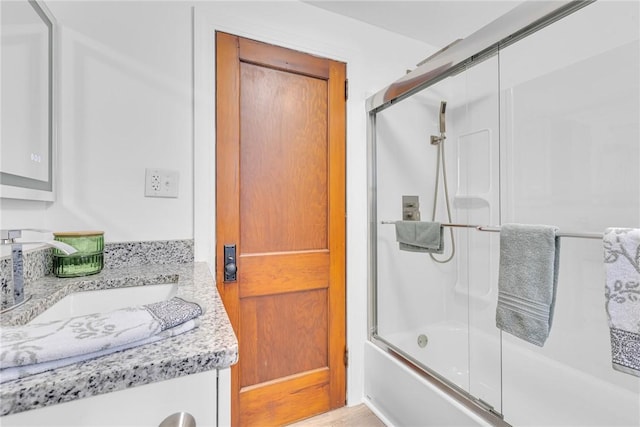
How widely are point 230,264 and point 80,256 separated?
563mm

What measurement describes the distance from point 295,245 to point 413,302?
0.85m

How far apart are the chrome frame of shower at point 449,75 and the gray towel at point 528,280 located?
1.36 ft

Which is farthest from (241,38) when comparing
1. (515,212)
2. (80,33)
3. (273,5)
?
(515,212)

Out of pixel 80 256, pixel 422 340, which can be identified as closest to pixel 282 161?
pixel 80 256

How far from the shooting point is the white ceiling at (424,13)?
64.4 inches

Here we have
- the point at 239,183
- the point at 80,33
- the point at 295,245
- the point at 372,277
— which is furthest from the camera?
the point at 372,277

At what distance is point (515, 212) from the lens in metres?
1.69

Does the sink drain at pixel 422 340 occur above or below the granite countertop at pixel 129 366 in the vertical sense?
below

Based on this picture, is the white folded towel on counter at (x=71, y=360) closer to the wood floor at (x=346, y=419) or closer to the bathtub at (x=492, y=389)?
the bathtub at (x=492, y=389)

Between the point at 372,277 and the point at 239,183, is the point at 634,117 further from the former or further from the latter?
the point at 239,183

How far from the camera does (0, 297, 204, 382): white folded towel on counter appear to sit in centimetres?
41

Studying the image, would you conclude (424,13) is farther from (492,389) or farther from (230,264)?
(492,389)

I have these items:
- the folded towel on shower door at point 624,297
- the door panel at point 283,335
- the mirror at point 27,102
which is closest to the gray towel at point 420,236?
the door panel at point 283,335

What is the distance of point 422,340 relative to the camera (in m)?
1.79
